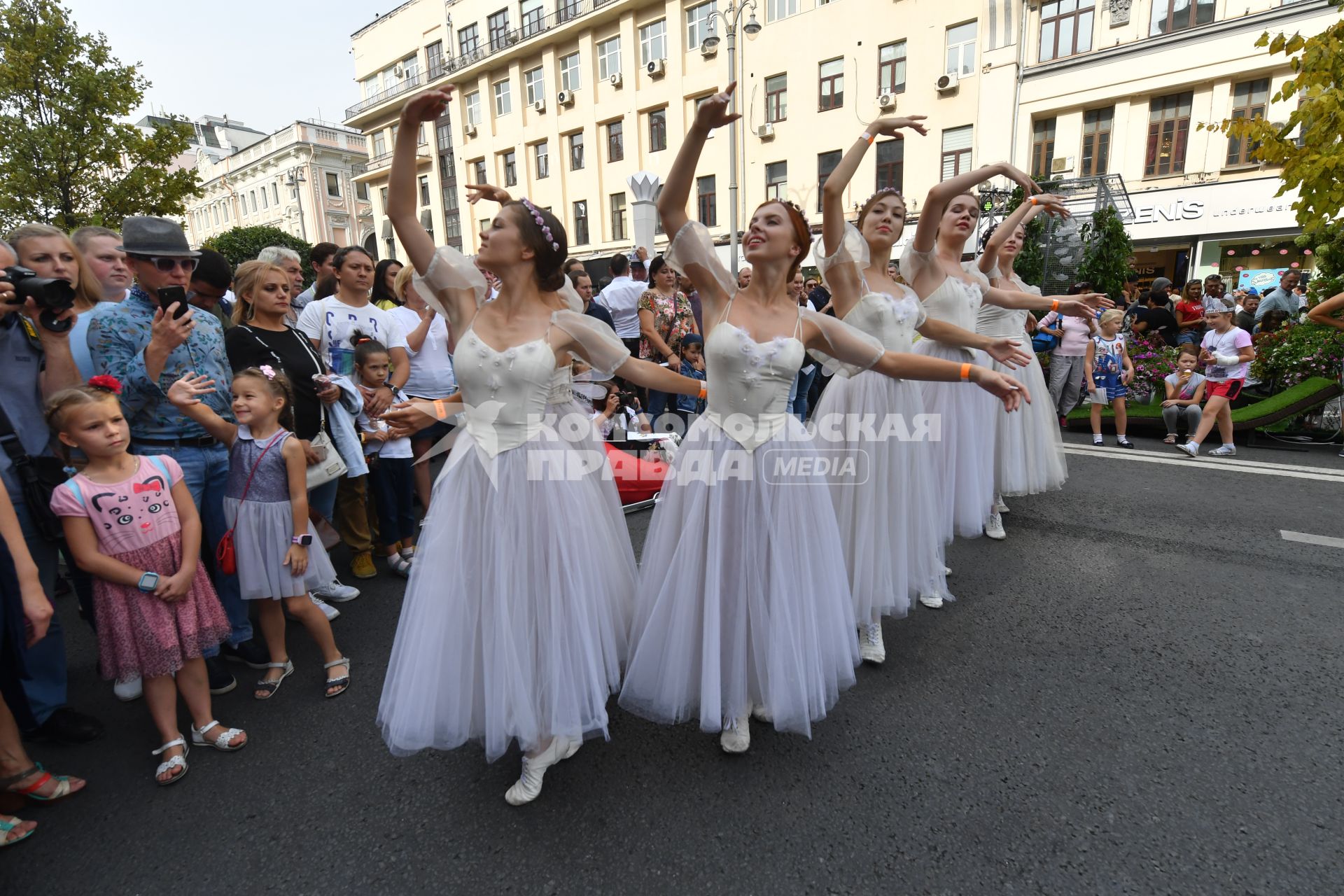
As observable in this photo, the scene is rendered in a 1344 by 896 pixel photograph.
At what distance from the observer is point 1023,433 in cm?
498

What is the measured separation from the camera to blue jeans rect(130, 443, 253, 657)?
9.66 ft

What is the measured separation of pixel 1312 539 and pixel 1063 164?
2047cm

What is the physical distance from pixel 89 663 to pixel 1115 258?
528 inches

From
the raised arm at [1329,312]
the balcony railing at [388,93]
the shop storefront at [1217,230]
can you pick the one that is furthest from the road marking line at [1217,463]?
the balcony railing at [388,93]

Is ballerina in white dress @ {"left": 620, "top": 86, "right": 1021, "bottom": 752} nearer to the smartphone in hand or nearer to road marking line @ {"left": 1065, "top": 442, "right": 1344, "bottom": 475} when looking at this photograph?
the smartphone in hand

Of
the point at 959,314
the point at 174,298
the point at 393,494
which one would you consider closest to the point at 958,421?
the point at 959,314

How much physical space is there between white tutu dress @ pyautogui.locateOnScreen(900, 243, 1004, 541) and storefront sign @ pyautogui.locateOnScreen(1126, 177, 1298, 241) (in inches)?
769

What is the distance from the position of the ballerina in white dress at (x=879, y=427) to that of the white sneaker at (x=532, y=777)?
5.12 feet

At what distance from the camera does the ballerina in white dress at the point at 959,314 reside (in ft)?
13.2

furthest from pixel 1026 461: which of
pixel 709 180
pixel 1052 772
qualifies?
pixel 709 180

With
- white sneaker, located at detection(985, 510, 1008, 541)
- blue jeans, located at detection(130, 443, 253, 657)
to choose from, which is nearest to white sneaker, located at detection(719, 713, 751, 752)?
blue jeans, located at detection(130, 443, 253, 657)

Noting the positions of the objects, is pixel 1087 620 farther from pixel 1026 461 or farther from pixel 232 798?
pixel 232 798

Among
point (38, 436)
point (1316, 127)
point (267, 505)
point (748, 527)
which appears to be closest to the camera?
point (748, 527)

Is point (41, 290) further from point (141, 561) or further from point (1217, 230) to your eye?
point (1217, 230)
